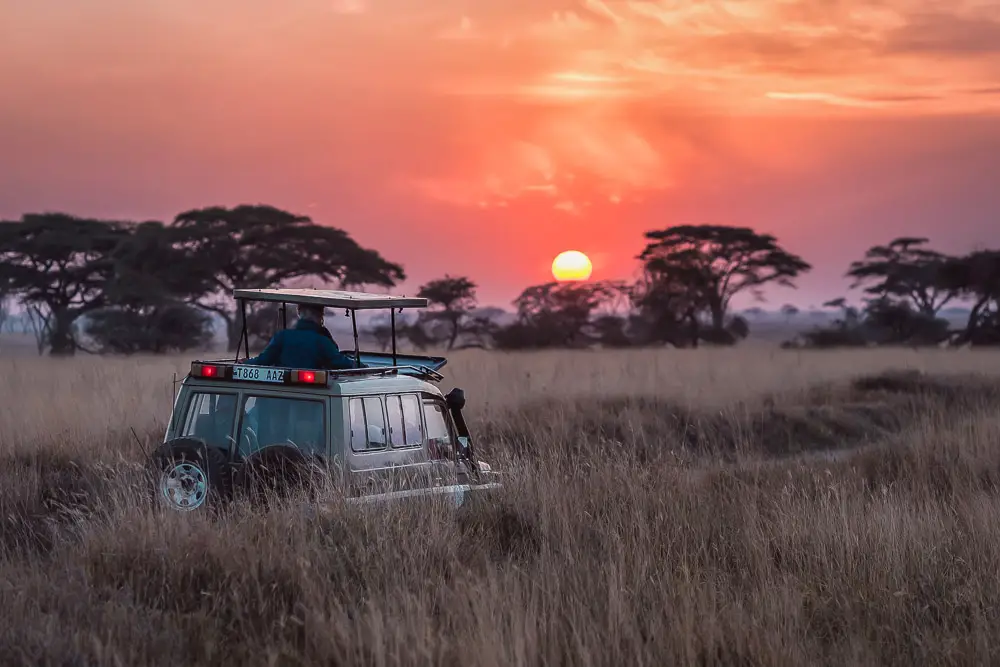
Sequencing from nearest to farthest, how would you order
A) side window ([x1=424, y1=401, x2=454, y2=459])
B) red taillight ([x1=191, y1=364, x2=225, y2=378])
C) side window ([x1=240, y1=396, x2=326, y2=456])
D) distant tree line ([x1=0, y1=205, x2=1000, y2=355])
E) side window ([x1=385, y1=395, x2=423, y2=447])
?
side window ([x1=240, y1=396, x2=326, y2=456]) < red taillight ([x1=191, y1=364, x2=225, y2=378]) < side window ([x1=385, y1=395, x2=423, y2=447]) < side window ([x1=424, y1=401, x2=454, y2=459]) < distant tree line ([x1=0, y1=205, x2=1000, y2=355])

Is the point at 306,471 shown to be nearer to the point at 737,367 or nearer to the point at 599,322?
the point at 737,367

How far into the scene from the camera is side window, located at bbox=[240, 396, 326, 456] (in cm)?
730

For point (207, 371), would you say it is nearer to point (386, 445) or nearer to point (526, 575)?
point (386, 445)

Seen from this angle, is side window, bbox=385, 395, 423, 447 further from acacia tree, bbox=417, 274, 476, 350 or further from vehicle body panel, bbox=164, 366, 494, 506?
acacia tree, bbox=417, 274, 476, 350

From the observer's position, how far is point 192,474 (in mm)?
7289

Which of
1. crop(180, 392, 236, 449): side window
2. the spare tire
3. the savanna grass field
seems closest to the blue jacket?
crop(180, 392, 236, 449): side window

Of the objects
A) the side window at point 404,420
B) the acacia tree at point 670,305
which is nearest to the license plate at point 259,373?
the side window at point 404,420

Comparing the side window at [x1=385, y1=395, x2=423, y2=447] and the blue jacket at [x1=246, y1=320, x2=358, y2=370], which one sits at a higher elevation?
the blue jacket at [x1=246, y1=320, x2=358, y2=370]

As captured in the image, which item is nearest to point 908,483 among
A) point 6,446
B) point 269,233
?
point 6,446

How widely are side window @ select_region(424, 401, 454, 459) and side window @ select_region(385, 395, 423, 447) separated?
0.10 meters

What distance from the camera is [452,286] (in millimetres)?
46375

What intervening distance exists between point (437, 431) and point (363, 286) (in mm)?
33414

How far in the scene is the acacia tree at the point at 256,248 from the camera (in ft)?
126

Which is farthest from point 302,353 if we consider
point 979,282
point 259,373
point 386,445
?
point 979,282
